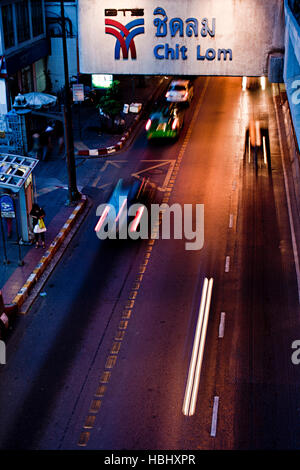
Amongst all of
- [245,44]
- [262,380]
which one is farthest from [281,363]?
[245,44]

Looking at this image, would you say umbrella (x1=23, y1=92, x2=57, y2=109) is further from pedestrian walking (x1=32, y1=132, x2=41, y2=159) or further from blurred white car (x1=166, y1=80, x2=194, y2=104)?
blurred white car (x1=166, y1=80, x2=194, y2=104)

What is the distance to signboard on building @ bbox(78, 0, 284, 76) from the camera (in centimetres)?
1830

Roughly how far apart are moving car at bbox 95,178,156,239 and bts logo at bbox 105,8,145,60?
7535 millimetres

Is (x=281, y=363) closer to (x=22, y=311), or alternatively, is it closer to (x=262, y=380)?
(x=262, y=380)

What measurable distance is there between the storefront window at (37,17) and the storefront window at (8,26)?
163 inches

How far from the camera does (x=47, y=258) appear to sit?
2234 centimetres

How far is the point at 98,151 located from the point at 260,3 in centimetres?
1714

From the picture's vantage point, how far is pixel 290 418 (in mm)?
14414

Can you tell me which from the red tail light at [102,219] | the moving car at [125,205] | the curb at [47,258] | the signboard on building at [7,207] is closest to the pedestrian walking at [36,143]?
the moving car at [125,205]

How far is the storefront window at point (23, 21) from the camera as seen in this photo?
3950 centimetres

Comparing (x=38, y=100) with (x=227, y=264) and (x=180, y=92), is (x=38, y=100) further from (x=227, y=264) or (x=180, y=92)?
(x=227, y=264)

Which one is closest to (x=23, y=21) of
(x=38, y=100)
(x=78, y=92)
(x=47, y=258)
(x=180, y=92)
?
(x=38, y=100)

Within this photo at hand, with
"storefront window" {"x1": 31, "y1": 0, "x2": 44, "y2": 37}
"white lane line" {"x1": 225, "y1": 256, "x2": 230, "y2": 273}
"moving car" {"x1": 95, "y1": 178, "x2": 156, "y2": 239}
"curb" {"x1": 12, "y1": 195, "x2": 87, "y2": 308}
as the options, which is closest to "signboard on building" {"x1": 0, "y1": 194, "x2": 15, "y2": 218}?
"curb" {"x1": 12, "y1": 195, "x2": 87, "y2": 308}

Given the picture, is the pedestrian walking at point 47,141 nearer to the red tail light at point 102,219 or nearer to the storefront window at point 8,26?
the storefront window at point 8,26
